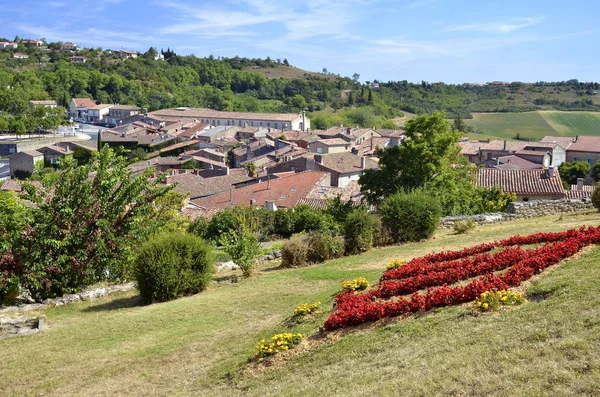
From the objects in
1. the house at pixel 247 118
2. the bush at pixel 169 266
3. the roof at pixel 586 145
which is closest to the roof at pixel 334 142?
the roof at pixel 586 145

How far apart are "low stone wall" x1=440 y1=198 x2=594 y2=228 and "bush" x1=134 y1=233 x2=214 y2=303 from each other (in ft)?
31.5

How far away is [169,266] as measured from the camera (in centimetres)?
1335

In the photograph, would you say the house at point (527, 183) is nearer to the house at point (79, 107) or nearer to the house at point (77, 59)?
the house at point (79, 107)

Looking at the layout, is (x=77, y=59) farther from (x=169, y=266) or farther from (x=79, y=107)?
(x=169, y=266)

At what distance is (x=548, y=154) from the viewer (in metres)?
62.4

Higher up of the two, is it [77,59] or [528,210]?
[77,59]

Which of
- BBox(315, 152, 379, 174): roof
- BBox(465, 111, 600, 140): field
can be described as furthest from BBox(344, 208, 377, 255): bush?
BBox(465, 111, 600, 140): field

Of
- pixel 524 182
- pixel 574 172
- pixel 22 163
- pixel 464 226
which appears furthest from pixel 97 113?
pixel 464 226

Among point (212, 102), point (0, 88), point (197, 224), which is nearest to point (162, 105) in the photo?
point (212, 102)

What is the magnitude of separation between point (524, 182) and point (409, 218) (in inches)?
750

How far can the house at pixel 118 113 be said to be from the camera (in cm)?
12662

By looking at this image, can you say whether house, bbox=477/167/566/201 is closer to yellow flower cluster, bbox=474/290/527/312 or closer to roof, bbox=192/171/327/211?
roof, bbox=192/171/327/211

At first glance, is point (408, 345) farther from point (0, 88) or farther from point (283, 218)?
point (0, 88)

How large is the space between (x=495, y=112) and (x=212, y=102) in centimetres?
7318
